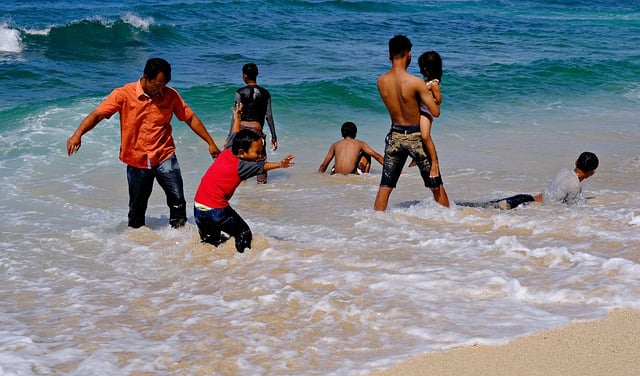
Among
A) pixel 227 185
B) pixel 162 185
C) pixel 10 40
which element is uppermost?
pixel 227 185

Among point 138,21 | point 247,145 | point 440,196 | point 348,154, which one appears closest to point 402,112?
point 440,196

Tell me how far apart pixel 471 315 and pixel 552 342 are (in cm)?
57

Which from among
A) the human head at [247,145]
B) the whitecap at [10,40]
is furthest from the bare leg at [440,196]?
the whitecap at [10,40]

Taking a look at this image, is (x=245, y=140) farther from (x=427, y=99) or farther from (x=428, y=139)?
(x=428, y=139)

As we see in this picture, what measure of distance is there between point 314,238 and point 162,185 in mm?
1334

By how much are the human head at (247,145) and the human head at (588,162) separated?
3367 millimetres

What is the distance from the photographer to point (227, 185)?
5.94 m

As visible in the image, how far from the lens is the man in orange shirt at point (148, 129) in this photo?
6297 millimetres

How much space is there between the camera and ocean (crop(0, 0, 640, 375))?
4.56 meters

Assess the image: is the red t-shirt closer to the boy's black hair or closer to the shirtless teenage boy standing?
the boy's black hair

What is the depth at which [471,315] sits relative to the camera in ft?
15.5

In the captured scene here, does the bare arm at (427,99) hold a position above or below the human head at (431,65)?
below

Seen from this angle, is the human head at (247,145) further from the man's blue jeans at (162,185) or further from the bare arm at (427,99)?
the bare arm at (427,99)

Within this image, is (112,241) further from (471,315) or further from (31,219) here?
(471,315)
